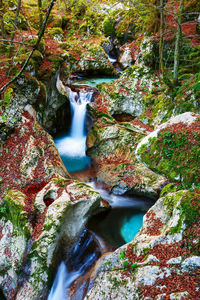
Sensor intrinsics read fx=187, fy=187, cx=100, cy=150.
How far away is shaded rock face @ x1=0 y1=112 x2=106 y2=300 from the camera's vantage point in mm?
4785

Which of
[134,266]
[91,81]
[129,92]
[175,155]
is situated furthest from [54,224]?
[91,81]

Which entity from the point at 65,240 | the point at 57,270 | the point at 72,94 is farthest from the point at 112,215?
the point at 72,94

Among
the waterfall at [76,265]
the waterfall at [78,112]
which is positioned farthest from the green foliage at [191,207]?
the waterfall at [78,112]

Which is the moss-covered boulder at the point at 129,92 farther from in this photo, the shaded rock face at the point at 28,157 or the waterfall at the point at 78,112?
the shaded rock face at the point at 28,157

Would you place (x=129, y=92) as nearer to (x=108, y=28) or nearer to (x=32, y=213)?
(x=32, y=213)

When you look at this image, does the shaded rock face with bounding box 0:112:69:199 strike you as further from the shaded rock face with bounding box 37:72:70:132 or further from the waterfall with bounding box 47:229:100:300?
the waterfall with bounding box 47:229:100:300

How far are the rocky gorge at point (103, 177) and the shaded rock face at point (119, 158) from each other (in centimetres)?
5

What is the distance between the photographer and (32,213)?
5414 millimetres

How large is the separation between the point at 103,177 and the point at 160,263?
19.5 ft

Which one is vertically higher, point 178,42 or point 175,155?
point 178,42

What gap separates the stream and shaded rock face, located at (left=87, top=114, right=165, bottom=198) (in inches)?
18.8

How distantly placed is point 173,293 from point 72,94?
1148 cm

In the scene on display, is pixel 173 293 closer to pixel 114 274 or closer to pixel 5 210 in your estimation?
pixel 114 274

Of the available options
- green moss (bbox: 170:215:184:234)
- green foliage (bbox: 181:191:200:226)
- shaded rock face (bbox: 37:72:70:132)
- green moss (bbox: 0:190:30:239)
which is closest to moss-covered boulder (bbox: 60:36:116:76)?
shaded rock face (bbox: 37:72:70:132)
